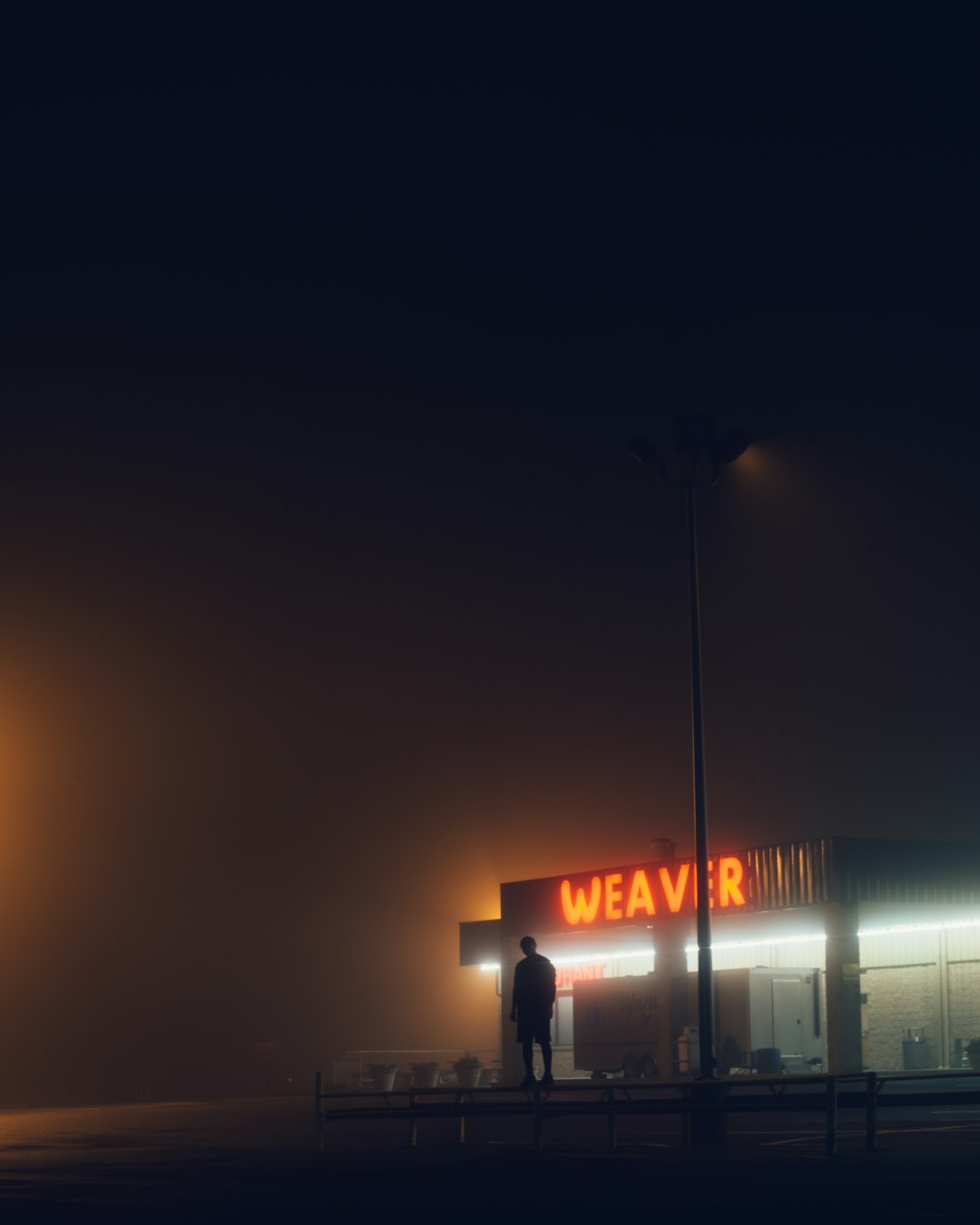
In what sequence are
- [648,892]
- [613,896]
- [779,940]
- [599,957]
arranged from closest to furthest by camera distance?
[648,892] → [613,896] → [779,940] → [599,957]

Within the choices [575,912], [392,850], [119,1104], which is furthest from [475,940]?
[119,1104]

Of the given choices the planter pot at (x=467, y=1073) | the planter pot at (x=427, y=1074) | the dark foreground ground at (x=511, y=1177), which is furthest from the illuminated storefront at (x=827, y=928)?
the dark foreground ground at (x=511, y=1177)

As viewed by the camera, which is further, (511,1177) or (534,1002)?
(534,1002)

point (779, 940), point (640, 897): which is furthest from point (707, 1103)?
point (779, 940)

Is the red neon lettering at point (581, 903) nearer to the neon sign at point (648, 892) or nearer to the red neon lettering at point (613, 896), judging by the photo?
the neon sign at point (648, 892)

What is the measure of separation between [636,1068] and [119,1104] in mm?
16374

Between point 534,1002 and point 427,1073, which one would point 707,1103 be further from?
point 427,1073

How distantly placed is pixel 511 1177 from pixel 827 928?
26.3 metres

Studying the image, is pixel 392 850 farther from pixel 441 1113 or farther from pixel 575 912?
pixel 441 1113

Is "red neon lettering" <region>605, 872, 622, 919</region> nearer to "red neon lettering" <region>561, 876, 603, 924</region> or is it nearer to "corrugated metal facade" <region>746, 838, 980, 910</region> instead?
"red neon lettering" <region>561, 876, 603, 924</region>

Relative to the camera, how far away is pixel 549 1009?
61.1 ft

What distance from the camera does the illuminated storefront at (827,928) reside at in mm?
38406

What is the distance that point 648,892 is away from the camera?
43812mm

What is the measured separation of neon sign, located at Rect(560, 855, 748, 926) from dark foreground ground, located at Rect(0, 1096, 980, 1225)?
647 inches
